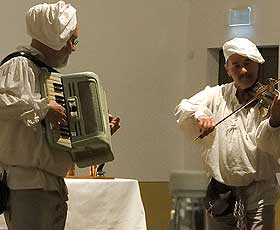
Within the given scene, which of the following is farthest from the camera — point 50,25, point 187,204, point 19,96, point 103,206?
point 103,206

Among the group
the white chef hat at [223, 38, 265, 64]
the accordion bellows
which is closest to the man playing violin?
the white chef hat at [223, 38, 265, 64]

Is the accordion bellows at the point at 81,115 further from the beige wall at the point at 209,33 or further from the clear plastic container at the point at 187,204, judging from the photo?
the beige wall at the point at 209,33

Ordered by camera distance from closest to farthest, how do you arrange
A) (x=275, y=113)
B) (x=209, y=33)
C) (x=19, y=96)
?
1. (x=19, y=96)
2. (x=275, y=113)
3. (x=209, y=33)

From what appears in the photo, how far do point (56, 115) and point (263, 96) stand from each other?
0.85 metres

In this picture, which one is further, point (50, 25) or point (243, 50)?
point (243, 50)

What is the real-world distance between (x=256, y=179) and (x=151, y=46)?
261 cm

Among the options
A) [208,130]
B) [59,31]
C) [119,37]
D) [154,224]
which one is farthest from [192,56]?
[59,31]

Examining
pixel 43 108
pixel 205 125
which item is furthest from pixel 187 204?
pixel 205 125

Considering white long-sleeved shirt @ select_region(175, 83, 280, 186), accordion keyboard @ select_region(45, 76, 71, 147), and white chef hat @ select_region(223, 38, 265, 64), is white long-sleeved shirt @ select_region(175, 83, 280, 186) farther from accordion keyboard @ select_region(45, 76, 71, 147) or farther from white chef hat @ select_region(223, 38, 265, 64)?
accordion keyboard @ select_region(45, 76, 71, 147)

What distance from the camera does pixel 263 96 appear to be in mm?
2377

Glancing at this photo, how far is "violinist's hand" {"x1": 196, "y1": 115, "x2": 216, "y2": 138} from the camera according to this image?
232 cm

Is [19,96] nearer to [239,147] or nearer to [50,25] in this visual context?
[50,25]

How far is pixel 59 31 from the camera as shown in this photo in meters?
1.95

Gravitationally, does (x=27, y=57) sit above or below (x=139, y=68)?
above
